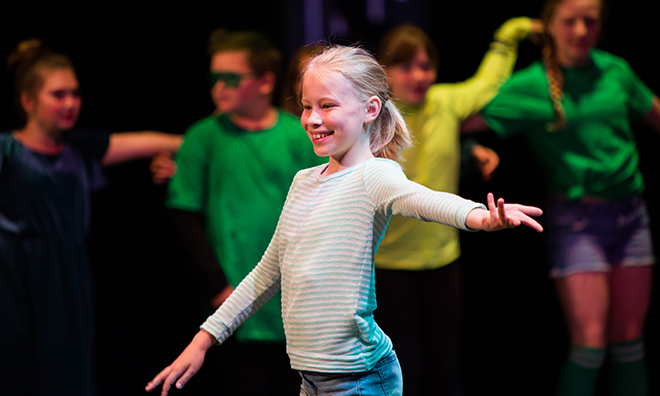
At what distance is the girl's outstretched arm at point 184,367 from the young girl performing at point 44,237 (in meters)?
1.20

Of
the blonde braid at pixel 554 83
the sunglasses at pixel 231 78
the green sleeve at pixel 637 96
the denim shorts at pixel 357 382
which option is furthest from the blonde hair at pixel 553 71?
the denim shorts at pixel 357 382

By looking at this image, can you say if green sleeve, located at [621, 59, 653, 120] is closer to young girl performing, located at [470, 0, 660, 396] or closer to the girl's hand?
young girl performing, located at [470, 0, 660, 396]

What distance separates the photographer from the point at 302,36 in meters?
2.87

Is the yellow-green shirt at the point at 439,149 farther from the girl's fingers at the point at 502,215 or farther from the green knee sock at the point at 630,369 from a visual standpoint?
the girl's fingers at the point at 502,215

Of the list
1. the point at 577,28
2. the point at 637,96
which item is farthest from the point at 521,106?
the point at 637,96

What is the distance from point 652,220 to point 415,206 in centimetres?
251

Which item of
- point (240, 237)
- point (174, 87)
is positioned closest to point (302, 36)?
point (174, 87)

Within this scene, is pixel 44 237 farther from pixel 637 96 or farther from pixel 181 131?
pixel 637 96

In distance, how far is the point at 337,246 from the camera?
1465 mm

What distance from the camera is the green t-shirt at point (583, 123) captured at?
2.71 m

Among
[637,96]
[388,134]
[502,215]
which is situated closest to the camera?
[502,215]

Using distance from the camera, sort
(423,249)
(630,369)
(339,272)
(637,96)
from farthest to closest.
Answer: (637,96) → (630,369) → (423,249) → (339,272)

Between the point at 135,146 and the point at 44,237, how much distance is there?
487 millimetres

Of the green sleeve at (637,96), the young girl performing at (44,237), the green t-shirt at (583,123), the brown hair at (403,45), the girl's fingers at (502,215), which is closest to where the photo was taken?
the girl's fingers at (502,215)
